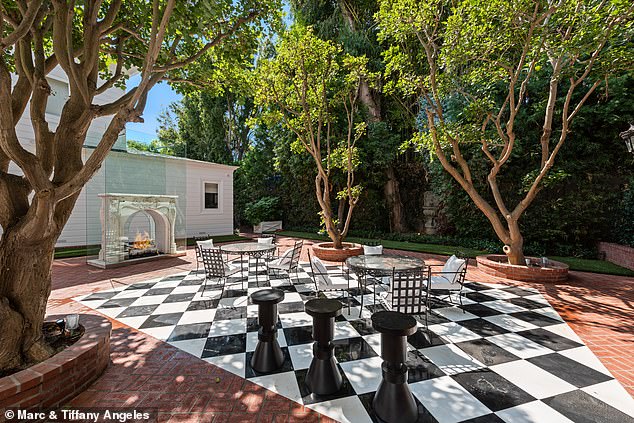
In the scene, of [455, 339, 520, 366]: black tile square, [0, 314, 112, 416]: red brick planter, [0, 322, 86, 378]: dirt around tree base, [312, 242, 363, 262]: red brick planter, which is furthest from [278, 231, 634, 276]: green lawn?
[0, 322, 86, 378]: dirt around tree base

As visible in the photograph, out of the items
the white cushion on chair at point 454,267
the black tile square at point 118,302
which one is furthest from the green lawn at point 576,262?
the black tile square at point 118,302

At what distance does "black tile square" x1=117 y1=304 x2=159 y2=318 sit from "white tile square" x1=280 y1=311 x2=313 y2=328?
2.37 meters

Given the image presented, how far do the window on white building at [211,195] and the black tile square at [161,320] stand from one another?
10794 mm

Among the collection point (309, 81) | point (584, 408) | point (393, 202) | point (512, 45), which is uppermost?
point (309, 81)

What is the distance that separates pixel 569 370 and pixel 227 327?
4354 mm

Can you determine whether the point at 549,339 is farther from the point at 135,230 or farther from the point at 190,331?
the point at 135,230

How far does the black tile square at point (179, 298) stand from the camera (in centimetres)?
511

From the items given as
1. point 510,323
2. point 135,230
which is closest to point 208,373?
point 510,323

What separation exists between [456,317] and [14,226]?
5.82 metres

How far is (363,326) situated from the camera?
4.10m

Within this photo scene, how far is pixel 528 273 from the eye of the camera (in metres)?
6.43

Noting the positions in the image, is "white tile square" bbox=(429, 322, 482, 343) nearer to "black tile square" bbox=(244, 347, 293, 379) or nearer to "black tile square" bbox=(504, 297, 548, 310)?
"black tile square" bbox=(504, 297, 548, 310)

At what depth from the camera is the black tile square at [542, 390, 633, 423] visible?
2289 millimetres

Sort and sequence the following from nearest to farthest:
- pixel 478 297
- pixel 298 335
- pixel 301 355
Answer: pixel 301 355 → pixel 298 335 → pixel 478 297
